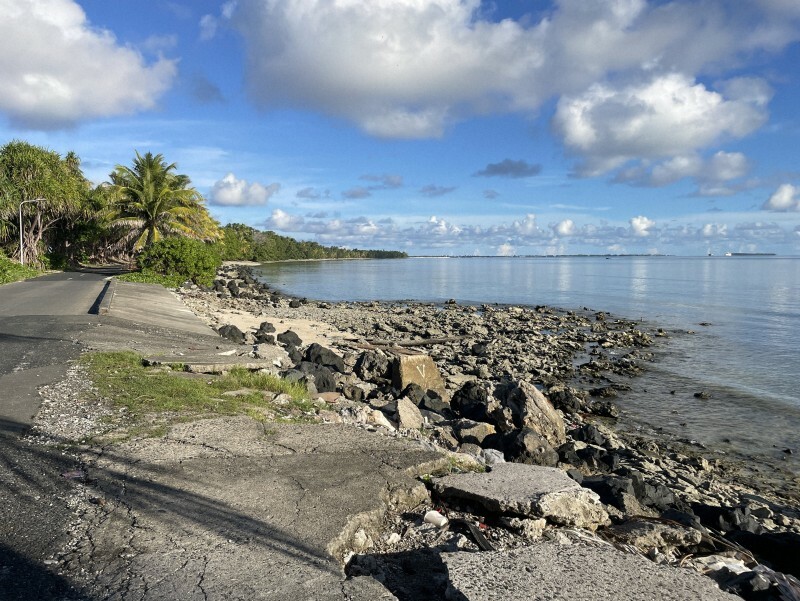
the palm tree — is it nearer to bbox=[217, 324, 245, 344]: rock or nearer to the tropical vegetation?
the tropical vegetation

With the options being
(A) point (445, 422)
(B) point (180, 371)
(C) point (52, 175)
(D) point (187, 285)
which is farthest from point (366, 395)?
(C) point (52, 175)

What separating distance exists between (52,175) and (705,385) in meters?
47.4

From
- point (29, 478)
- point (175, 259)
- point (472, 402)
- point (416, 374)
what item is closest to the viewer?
point (29, 478)

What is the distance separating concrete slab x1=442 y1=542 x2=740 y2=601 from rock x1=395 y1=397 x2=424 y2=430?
4.89 metres

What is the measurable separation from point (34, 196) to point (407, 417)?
144 feet

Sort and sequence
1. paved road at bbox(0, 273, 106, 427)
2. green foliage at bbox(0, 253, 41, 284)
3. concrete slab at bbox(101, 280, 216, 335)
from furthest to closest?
1. green foliage at bbox(0, 253, 41, 284)
2. concrete slab at bbox(101, 280, 216, 335)
3. paved road at bbox(0, 273, 106, 427)

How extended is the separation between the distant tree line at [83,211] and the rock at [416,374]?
26.7m

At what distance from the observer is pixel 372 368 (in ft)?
47.4

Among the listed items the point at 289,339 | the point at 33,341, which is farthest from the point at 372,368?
the point at 33,341

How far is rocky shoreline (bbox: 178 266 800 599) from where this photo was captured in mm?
4730

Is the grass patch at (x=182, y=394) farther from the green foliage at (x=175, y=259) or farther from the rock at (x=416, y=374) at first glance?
the green foliage at (x=175, y=259)

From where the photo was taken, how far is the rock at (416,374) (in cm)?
1325

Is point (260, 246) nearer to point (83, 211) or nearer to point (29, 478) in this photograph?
point (83, 211)

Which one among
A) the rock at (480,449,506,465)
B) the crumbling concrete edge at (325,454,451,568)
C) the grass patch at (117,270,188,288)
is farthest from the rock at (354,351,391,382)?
the grass patch at (117,270,188,288)
